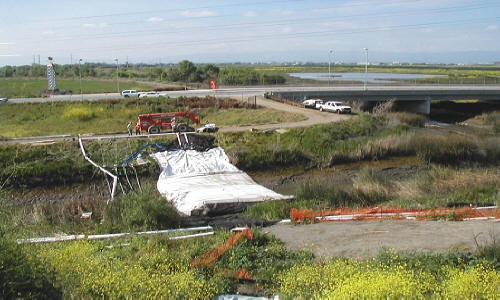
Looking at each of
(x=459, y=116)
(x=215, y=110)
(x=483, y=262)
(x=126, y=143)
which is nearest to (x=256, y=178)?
(x=126, y=143)

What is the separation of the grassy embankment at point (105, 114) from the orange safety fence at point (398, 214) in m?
25.1

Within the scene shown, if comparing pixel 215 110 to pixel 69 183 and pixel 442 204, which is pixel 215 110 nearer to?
pixel 69 183

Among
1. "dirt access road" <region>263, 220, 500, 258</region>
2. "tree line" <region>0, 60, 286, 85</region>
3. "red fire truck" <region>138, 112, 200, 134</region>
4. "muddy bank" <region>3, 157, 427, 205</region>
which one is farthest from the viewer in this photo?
"tree line" <region>0, 60, 286, 85</region>

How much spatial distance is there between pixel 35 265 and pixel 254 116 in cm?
3495

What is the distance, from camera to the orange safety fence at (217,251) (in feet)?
36.8

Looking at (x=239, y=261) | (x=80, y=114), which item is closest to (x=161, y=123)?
(x=80, y=114)

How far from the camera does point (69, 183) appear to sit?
29.7 m

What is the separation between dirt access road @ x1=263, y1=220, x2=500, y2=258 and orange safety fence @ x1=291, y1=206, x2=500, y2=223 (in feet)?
1.51

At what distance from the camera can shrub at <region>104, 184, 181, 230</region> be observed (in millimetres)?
15633

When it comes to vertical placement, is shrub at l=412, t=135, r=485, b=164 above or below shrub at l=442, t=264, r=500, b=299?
below

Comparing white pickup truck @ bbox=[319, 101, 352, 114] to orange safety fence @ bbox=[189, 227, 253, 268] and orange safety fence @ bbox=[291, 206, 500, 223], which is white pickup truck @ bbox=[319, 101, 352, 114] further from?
orange safety fence @ bbox=[189, 227, 253, 268]

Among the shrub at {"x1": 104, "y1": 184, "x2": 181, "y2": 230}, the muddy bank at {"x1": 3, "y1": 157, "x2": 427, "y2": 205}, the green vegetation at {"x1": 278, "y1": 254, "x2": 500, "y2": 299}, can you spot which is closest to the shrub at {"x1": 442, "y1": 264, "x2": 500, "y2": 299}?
the green vegetation at {"x1": 278, "y1": 254, "x2": 500, "y2": 299}

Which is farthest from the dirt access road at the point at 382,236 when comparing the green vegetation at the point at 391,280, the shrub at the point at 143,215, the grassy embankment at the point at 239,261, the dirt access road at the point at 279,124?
the dirt access road at the point at 279,124

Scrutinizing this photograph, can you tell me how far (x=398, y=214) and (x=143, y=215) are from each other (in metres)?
7.81
